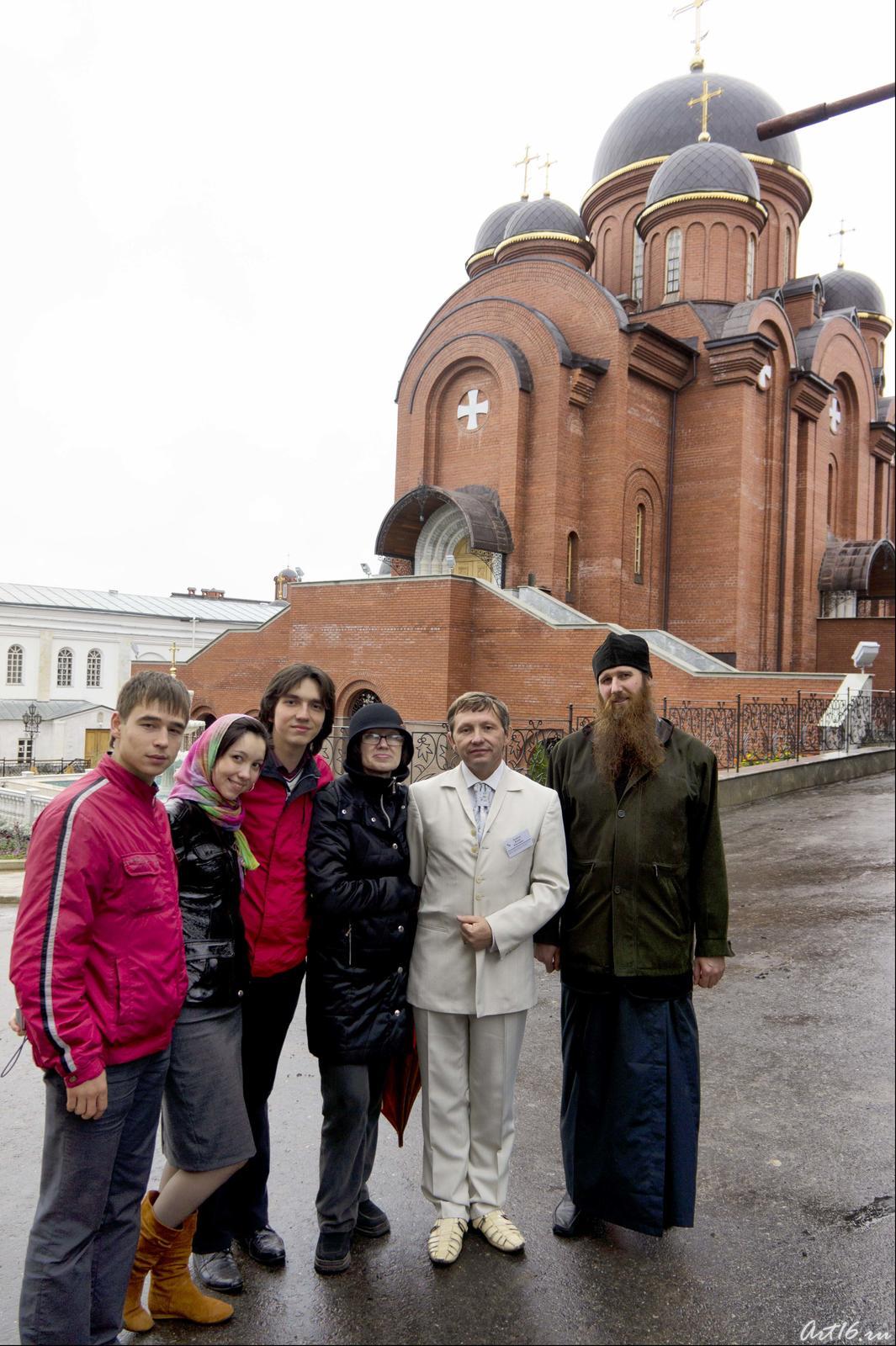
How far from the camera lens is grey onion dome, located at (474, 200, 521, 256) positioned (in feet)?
90.6

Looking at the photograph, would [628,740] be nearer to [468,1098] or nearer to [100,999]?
[468,1098]

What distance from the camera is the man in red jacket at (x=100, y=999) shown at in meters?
2.21

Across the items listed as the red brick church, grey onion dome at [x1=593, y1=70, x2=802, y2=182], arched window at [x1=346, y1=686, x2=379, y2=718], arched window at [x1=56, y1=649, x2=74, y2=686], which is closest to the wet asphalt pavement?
arched window at [x1=56, y1=649, x2=74, y2=686]

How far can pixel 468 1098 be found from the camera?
307 centimetres

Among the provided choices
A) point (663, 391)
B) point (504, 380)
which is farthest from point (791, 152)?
point (504, 380)

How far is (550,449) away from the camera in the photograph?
19125 mm

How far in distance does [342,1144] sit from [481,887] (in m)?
0.88

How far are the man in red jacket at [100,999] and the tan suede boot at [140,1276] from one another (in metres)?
0.11

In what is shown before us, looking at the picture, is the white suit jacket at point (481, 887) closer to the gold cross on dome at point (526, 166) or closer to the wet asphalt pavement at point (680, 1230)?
the wet asphalt pavement at point (680, 1230)

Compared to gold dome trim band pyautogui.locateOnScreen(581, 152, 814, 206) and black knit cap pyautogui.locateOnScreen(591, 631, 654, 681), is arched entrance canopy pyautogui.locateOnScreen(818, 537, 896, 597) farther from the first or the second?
black knit cap pyautogui.locateOnScreen(591, 631, 654, 681)

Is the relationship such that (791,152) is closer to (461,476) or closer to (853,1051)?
(461,476)

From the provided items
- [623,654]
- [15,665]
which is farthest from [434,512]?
[623,654]

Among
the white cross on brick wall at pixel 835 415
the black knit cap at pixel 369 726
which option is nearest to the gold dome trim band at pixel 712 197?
the white cross on brick wall at pixel 835 415

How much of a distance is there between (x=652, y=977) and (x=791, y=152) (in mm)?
28374
